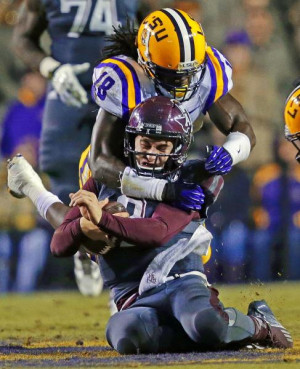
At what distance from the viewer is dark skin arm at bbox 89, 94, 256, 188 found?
4.73m

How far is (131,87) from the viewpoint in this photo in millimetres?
4820

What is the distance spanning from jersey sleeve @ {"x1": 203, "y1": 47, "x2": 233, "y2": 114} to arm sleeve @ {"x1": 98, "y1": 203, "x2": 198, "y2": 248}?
75cm

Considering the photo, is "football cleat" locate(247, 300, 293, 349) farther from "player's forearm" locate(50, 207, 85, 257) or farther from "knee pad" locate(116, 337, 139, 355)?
"player's forearm" locate(50, 207, 85, 257)

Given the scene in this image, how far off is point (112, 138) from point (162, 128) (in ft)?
1.44

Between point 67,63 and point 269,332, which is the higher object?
point 67,63

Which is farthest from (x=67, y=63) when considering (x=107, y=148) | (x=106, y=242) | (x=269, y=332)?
(x=269, y=332)

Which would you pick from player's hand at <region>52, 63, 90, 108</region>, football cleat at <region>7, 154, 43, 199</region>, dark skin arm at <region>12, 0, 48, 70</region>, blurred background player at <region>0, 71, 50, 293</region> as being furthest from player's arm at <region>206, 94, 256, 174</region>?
blurred background player at <region>0, 71, 50, 293</region>

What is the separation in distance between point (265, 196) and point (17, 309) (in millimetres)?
2236

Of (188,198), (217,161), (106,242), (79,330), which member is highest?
(217,161)

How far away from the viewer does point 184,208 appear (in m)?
4.45

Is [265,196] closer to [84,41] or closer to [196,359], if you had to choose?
[84,41]

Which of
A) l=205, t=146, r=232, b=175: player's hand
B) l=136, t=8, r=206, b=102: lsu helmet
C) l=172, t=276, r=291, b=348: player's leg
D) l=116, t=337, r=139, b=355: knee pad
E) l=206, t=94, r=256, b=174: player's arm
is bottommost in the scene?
l=116, t=337, r=139, b=355: knee pad

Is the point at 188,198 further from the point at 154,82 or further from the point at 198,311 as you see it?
the point at 154,82

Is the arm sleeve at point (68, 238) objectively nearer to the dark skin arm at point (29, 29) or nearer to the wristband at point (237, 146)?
the wristband at point (237, 146)
